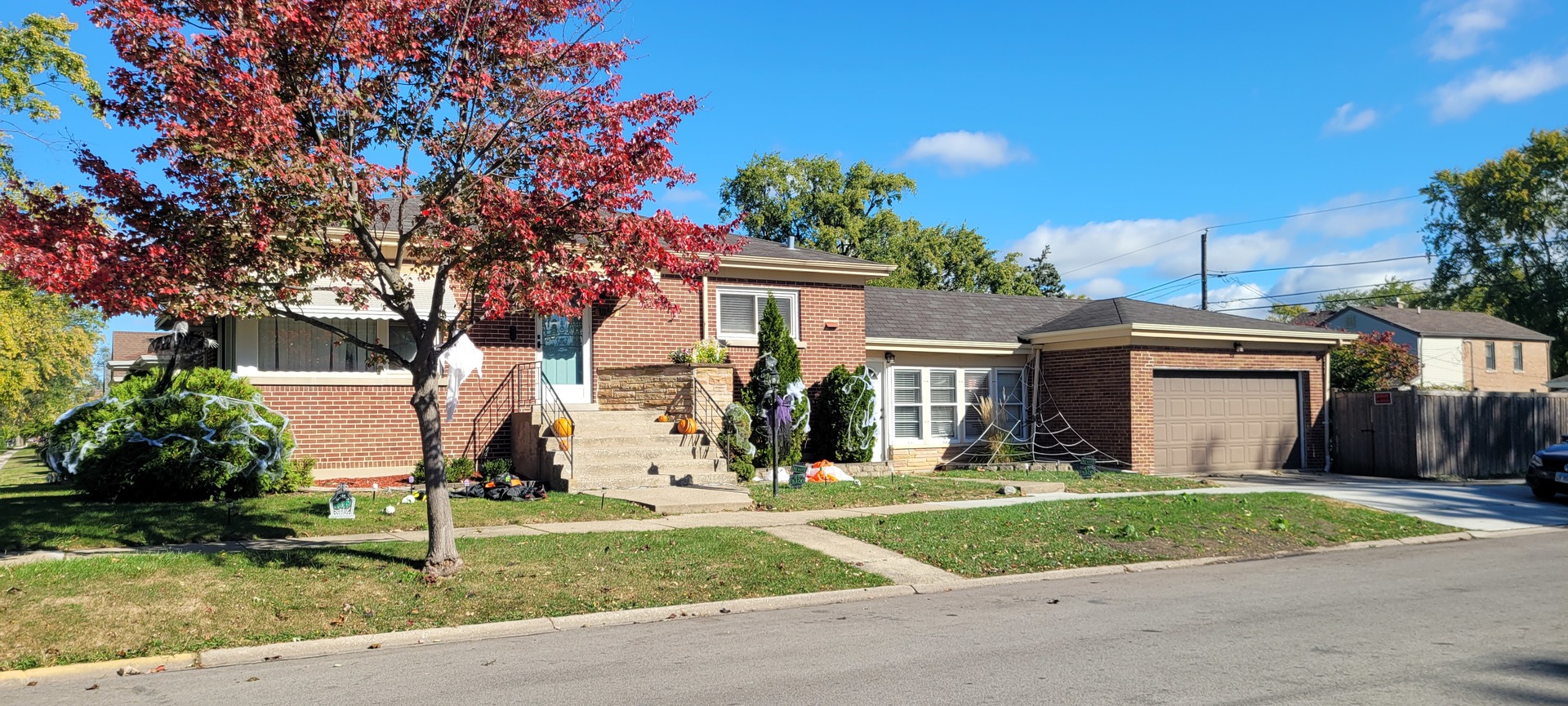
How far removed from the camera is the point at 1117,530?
489 inches

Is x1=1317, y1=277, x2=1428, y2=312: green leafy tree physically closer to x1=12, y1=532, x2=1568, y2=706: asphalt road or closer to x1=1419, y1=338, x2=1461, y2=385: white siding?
x1=1419, y1=338, x2=1461, y2=385: white siding

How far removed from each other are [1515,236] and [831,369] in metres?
48.6

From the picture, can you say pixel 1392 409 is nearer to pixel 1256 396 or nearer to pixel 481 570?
pixel 1256 396

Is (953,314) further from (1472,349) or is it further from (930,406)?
(1472,349)

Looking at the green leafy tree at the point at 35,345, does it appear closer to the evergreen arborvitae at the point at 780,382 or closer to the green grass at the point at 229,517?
the green grass at the point at 229,517

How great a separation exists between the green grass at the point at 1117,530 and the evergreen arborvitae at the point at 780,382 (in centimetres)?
479

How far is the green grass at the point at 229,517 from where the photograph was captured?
10195 millimetres

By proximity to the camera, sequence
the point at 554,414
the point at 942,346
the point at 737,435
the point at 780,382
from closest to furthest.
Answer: the point at 554,414
the point at 737,435
the point at 780,382
the point at 942,346

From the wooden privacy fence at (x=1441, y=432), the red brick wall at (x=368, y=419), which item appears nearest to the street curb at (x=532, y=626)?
the red brick wall at (x=368, y=419)

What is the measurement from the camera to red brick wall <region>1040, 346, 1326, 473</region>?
1995 centimetres

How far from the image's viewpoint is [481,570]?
9.12 m

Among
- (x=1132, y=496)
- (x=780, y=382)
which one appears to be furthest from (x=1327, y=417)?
(x=780, y=382)

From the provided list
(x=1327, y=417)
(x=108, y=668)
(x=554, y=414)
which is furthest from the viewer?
(x=1327, y=417)

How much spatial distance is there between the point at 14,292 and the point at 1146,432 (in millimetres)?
25596
